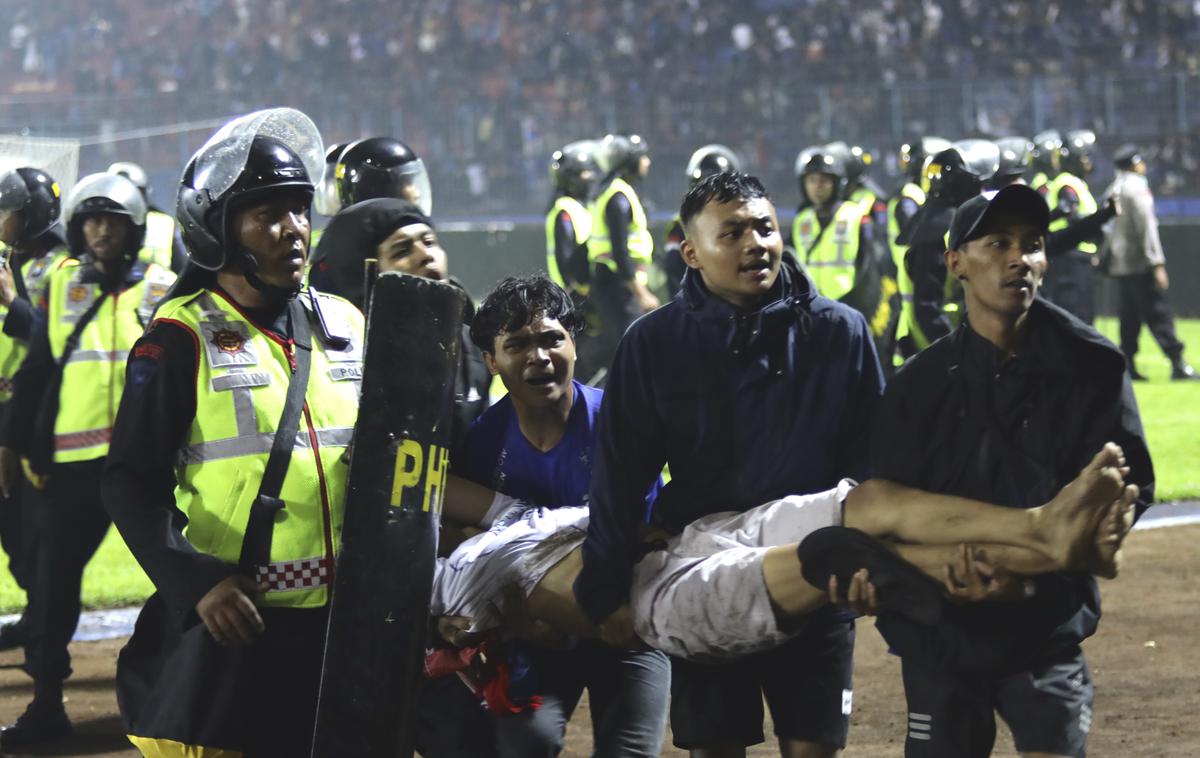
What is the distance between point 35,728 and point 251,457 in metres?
3.08

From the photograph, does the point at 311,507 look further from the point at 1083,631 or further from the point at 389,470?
the point at 1083,631

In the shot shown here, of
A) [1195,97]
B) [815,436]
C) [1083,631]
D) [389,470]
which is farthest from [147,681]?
[1195,97]

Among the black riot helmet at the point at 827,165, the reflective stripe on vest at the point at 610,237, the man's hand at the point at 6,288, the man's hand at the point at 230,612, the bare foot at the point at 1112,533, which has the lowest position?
the man's hand at the point at 230,612

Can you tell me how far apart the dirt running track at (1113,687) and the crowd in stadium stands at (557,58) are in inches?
619

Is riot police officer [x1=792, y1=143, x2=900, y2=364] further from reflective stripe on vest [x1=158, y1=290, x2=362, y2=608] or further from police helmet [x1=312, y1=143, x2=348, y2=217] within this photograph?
reflective stripe on vest [x1=158, y1=290, x2=362, y2=608]

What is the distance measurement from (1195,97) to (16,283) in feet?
59.5

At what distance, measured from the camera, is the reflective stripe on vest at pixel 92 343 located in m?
6.76

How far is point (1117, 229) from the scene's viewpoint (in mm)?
17219

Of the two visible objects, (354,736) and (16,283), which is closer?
(354,736)

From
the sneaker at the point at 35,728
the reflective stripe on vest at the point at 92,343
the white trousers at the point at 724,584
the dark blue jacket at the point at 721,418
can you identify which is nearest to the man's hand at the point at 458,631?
the dark blue jacket at the point at 721,418

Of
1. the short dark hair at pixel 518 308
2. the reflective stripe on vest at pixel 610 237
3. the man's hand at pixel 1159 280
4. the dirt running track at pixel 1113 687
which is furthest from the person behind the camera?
the man's hand at pixel 1159 280

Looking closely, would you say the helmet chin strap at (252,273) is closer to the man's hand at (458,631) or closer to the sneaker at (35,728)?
the man's hand at (458,631)

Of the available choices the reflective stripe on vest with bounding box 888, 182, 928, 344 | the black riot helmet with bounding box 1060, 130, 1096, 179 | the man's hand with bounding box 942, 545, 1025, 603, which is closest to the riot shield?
the man's hand with bounding box 942, 545, 1025, 603

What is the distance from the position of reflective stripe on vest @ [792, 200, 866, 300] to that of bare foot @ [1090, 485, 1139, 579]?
8794 mm
